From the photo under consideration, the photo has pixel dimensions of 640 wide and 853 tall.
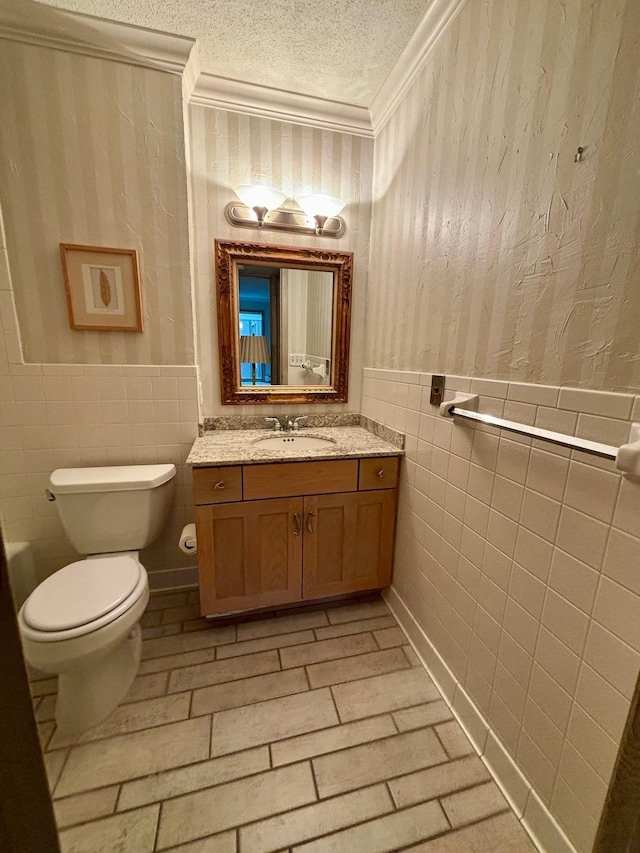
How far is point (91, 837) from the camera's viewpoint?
0.91 meters

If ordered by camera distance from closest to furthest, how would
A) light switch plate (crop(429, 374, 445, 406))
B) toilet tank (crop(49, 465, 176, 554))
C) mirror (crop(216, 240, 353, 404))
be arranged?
light switch plate (crop(429, 374, 445, 406))
toilet tank (crop(49, 465, 176, 554))
mirror (crop(216, 240, 353, 404))

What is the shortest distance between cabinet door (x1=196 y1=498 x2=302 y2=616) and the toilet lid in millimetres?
301

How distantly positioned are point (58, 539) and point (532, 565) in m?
1.97

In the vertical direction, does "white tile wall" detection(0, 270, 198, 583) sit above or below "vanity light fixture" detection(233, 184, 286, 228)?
below

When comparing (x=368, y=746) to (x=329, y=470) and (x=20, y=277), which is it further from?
(x=20, y=277)

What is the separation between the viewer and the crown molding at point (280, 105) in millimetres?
1575

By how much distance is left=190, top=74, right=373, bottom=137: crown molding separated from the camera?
1.58 metres

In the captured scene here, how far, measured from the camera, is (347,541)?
1646 mm

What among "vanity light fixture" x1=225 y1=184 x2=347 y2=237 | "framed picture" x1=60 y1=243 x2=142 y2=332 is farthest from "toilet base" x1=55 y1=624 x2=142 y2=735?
"vanity light fixture" x1=225 y1=184 x2=347 y2=237

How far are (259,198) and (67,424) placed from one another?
1.39 metres

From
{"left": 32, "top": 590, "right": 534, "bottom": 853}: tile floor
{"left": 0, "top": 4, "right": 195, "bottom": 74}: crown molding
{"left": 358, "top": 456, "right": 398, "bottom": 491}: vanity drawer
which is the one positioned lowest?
{"left": 32, "top": 590, "right": 534, "bottom": 853}: tile floor

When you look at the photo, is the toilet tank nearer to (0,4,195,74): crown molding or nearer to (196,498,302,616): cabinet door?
(196,498,302,616): cabinet door

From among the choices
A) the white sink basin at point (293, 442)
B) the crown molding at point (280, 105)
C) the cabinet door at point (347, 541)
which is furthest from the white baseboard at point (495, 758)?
the crown molding at point (280, 105)

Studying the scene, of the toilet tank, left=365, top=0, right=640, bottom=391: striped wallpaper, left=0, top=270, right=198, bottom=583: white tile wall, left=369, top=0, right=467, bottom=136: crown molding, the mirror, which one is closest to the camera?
left=365, top=0, right=640, bottom=391: striped wallpaper
